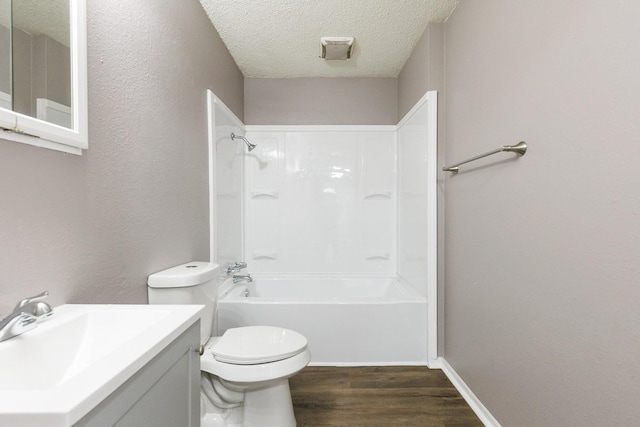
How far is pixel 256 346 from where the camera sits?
1.47 m

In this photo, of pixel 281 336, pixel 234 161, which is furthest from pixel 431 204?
pixel 234 161

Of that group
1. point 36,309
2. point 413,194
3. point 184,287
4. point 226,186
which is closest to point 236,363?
point 184,287

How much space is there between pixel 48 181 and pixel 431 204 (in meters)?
1.99

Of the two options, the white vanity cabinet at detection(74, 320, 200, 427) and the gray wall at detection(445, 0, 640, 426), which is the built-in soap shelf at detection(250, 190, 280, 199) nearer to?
the gray wall at detection(445, 0, 640, 426)

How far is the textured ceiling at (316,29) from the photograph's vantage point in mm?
1951

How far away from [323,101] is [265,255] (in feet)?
5.22

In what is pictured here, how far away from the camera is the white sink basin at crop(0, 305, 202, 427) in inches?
17.3

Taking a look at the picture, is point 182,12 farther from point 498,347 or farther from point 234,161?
point 498,347

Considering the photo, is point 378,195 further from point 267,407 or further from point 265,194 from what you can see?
point 267,407

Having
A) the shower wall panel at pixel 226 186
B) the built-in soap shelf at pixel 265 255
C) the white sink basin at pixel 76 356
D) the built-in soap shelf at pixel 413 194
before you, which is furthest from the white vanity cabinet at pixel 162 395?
the built-in soap shelf at pixel 265 255

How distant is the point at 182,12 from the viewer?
1693mm

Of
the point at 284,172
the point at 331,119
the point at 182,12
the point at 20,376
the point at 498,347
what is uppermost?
the point at 182,12

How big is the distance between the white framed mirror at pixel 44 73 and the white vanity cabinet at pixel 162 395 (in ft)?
2.14

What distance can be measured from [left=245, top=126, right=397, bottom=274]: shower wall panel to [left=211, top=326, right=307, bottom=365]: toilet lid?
1.41 metres
